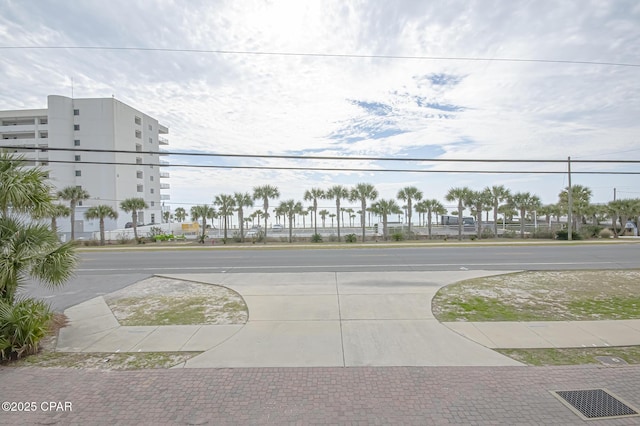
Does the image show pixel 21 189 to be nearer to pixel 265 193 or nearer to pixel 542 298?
pixel 542 298

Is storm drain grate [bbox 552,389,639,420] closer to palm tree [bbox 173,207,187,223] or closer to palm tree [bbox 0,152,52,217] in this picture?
palm tree [bbox 0,152,52,217]

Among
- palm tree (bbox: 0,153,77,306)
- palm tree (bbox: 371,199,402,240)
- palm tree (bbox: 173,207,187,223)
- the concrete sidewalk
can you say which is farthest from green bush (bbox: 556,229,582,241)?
palm tree (bbox: 173,207,187,223)

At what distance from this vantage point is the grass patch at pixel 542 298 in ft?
24.3

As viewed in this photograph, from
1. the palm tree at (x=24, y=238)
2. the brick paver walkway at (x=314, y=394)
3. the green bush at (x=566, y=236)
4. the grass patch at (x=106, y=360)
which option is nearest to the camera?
the brick paver walkway at (x=314, y=394)

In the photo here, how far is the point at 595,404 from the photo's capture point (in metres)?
3.98

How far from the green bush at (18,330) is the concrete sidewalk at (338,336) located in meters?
0.49

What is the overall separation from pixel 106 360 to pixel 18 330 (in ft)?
5.29

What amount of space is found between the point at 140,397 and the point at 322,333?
10.9 feet

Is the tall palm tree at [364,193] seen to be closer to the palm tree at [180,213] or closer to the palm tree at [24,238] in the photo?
the palm tree at [24,238]

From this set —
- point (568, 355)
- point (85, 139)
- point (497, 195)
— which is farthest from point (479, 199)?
point (85, 139)

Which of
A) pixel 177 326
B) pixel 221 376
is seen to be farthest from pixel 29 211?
pixel 221 376

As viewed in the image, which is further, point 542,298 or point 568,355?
point 542,298

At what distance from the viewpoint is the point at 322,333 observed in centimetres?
648

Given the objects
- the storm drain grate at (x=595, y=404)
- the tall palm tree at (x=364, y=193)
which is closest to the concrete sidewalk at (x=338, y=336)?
the storm drain grate at (x=595, y=404)
